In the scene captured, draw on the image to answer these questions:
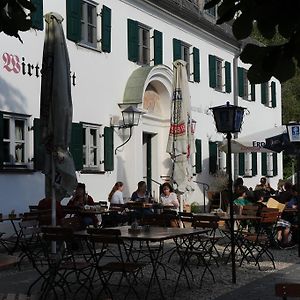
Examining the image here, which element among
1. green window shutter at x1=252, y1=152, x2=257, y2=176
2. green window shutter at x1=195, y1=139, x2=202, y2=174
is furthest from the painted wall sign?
green window shutter at x1=252, y1=152, x2=257, y2=176

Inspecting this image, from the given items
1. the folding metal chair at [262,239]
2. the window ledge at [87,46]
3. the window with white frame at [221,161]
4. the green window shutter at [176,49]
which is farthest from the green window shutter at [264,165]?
the folding metal chair at [262,239]

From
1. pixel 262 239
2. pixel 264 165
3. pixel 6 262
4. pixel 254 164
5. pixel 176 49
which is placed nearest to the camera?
pixel 6 262

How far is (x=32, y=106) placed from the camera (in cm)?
1395

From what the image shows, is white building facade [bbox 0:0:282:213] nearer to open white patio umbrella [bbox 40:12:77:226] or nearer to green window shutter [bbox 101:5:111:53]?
green window shutter [bbox 101:5:111:53]

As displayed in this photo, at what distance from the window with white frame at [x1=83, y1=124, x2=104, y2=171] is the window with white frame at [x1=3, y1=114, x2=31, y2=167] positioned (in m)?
2.33

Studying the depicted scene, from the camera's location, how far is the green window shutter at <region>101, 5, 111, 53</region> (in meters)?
16.4

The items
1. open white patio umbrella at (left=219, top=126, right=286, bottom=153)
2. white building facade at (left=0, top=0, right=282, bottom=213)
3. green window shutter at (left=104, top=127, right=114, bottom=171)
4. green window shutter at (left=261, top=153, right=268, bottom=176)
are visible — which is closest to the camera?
white building facade at (left=0, top=0, right=282, bottom=213)

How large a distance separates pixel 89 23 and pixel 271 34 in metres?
12.8

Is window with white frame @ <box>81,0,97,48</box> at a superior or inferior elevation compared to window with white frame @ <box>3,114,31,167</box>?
superior

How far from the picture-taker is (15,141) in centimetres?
1343

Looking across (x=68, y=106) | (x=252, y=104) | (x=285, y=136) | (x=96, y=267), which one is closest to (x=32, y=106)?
(x=68, y=106)

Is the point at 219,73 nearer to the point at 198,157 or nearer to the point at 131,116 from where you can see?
the point at 198,157

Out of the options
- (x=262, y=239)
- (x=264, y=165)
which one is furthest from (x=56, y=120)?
(x=264, y=165)

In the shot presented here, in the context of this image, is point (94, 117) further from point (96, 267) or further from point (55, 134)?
point (96, 267)
